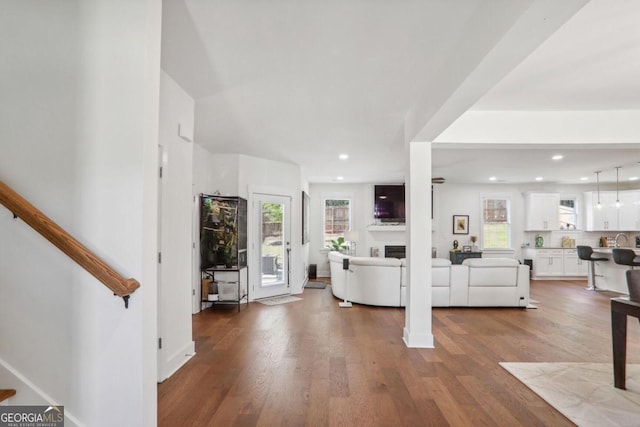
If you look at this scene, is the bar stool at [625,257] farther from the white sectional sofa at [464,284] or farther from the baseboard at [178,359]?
the baseboard at [178,359]

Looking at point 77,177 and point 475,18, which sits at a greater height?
point 475,18

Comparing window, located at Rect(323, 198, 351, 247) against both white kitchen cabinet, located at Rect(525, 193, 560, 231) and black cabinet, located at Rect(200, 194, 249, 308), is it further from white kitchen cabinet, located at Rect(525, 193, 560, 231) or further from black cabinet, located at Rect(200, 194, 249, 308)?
white kitchen cabinet, located at Rect(525, 193, 560, 231)

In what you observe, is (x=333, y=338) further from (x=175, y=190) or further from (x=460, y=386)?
(x=175, y=190)

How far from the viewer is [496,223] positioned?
8.98 meters

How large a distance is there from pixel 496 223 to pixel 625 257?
3.04m

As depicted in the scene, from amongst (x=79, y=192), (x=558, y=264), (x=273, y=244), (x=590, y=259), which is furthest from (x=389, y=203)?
(x=79, y=192)

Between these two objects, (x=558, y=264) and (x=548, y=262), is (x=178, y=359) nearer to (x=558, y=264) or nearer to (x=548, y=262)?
(x=548, y=262)

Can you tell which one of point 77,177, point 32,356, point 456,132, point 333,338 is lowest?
point 333,338

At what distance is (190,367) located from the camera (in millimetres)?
3002

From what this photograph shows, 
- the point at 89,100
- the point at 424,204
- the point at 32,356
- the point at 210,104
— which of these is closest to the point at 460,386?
the point at 424,204

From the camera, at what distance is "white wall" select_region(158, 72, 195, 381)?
2812 mm

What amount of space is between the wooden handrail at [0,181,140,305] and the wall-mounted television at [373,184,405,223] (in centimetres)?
771

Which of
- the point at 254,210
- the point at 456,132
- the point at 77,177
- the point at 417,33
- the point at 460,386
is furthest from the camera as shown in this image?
the point at 254,210

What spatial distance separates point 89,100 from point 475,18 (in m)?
2.11
